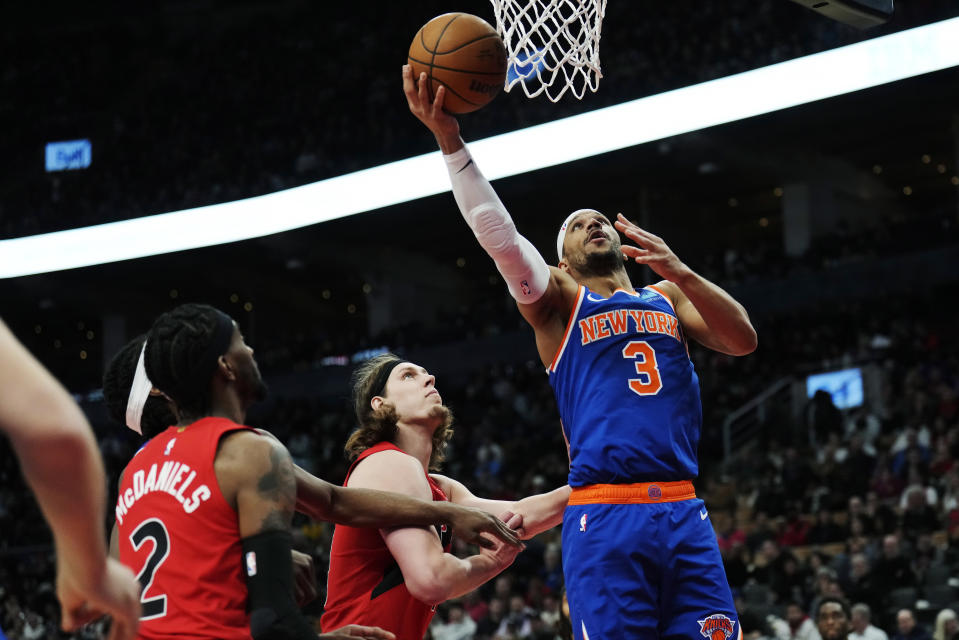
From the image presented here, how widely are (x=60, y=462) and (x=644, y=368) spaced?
2513 millimetres

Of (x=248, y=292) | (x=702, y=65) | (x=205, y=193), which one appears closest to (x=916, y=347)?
(x=702, y=65)

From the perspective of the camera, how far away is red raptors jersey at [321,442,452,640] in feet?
11.1

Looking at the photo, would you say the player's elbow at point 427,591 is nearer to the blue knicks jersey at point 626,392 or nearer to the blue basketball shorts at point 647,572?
the blue basketball shorts at point 647,572

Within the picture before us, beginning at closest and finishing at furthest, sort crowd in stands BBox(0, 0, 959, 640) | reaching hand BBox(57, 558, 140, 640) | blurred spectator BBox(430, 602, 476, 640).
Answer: reaching hand BBox(57, 558, 140, 640) → crowd in stands BBox(0, 0, 959, 640) → blurred spectator BBox(430, 602, 476, 640)

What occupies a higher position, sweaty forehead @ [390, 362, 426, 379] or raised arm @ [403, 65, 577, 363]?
raised arm @ [403, 65, 577, 363]

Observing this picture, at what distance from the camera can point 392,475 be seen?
3461mm

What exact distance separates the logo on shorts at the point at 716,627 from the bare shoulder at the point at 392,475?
93 cm

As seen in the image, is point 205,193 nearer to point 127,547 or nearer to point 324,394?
point 324,394

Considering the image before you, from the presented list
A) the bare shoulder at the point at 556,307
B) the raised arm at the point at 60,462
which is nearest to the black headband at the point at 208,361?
the raised arm at the point at 60,462

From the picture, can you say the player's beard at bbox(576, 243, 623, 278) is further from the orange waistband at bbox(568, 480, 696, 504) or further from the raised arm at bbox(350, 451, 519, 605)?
the raised arm at bbox(350, 451, 519, 605)

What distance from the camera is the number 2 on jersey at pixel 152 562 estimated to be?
8.11 feet

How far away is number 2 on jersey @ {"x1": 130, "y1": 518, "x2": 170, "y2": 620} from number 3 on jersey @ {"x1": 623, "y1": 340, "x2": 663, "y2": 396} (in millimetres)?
1755

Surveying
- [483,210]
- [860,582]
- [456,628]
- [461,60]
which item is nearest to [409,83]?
[461,60]

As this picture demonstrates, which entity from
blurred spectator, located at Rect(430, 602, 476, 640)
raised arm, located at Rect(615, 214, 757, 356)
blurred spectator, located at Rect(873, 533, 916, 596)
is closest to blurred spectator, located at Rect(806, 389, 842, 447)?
blurred spectator, located at Rect(873, 533, 916, 596)
